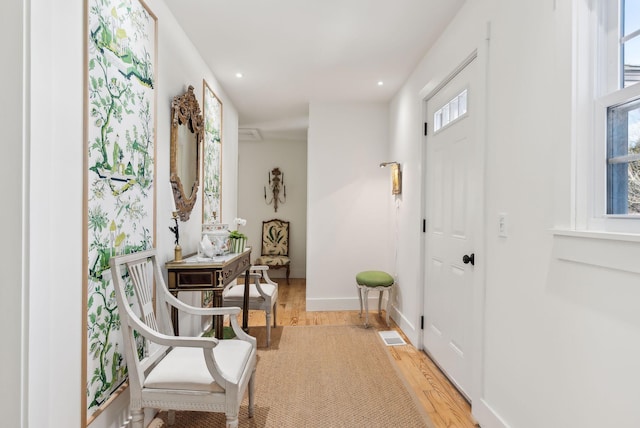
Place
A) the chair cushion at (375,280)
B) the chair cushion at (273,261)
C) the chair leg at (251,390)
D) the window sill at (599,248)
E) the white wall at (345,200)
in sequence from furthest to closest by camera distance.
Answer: the chair cushion at (273,261), the white wall at (345,200), the chair cushion at (375,280), the chair leg at (251,390), the window sill at (599,248)

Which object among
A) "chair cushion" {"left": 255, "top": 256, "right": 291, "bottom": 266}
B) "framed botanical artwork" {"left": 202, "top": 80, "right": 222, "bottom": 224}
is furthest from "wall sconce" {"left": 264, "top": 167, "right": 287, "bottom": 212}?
"framed botanical artwork" {"left": 202, "top": 80, "right": 222, "bottom": 224}

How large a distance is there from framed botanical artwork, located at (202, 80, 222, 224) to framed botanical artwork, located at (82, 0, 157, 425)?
1085 mm

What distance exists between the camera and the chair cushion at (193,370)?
1.55 meters

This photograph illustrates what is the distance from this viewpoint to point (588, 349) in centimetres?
120

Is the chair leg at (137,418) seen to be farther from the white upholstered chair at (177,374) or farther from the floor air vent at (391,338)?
the floor air vent at (391,338)

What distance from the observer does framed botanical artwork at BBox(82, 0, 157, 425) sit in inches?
58.8

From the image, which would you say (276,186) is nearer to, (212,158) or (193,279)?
(212,158)

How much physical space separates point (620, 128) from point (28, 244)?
2.05 m

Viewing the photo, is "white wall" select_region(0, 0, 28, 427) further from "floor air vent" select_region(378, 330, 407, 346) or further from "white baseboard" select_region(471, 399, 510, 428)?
"floor air vent" select_region(378, 330, 407, 346)

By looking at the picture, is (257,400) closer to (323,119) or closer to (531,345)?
(531,345)

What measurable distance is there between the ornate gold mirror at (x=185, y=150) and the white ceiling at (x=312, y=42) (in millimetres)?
522

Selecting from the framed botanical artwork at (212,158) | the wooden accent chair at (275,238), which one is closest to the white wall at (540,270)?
the framed botanical artwork at (212,158)

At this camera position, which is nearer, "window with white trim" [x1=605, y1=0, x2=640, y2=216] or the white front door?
"window with white trim" [x1=605, y1=0, x2=640, y2=216]

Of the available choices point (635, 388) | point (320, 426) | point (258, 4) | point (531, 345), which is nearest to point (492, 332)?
point (531, 345)
